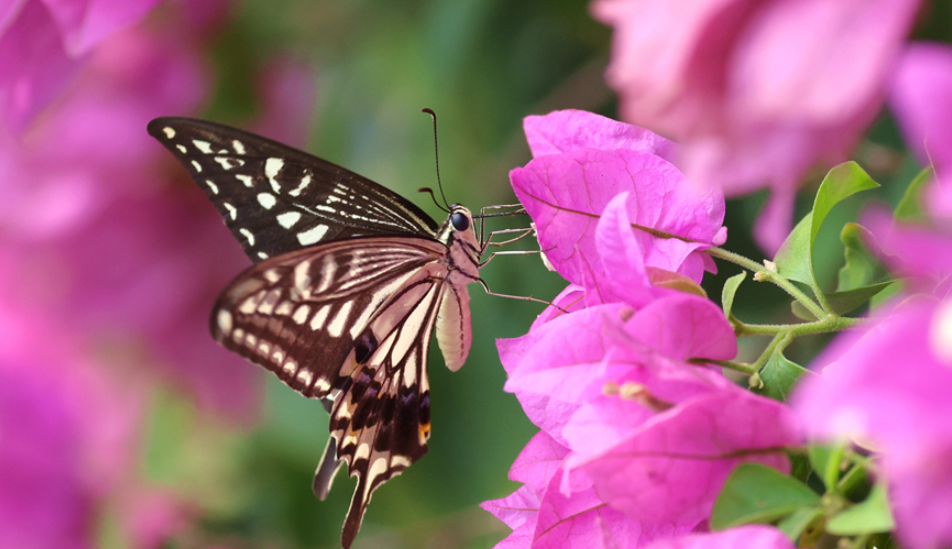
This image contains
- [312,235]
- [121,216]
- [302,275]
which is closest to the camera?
[302,275]

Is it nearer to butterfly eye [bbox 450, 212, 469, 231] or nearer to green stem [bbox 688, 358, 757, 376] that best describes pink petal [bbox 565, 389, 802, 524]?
green stem [bbox 688, 358, 757, 376]

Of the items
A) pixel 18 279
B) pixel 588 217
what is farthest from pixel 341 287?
pixel 18 279

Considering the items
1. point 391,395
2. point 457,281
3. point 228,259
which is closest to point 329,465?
point 391,395

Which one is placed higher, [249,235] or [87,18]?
[87,18]

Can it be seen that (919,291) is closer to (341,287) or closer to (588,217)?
(588,217)

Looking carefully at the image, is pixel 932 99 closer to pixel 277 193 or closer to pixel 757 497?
pixel 757 497

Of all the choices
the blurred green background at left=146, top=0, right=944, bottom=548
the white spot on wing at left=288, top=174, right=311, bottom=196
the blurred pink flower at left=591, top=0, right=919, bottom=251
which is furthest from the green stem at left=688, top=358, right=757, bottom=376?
the blurred green background at left=146, top=0, right=944, bottom=548

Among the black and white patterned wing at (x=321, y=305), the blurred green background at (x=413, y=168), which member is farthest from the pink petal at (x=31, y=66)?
the blurred green background at (x=413, y=168)

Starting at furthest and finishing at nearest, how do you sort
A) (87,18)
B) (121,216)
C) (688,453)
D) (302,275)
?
1. (121,216)
2. (302,275)
3. (87,18)
4. (688,453)
